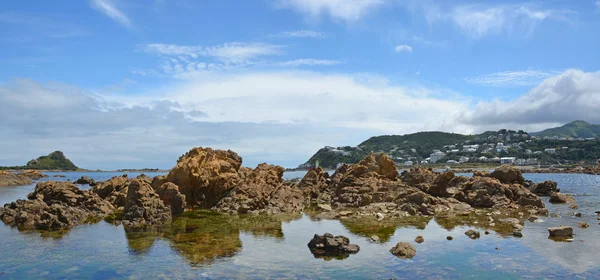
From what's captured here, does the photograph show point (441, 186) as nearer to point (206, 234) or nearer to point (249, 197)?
point (249, 197)

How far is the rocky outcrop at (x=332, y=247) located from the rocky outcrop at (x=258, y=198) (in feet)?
66.8

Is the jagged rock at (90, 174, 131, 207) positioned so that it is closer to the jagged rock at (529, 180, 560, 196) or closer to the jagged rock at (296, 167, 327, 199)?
the jagged rock at (296, 167, 327, 199)

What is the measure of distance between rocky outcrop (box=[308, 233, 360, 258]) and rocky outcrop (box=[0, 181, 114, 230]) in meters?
20.9

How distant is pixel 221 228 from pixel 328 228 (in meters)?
8.46

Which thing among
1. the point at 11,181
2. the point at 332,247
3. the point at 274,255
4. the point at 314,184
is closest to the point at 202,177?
the point at 314,184

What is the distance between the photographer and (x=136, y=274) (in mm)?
20688

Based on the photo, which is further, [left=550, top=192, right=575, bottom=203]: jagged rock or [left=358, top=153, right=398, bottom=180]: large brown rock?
[left=358, top=153, right=398, bottom=180]: large brown rock

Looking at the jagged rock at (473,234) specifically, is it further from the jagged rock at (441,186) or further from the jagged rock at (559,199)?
the jagged rock at (559,199)

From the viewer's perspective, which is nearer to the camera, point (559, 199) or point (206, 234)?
point (206, 234)

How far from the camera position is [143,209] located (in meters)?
36.5

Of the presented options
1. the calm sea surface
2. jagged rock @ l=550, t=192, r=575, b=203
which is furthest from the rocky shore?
jagged rock @ l=550, t=192, r=575, b=203

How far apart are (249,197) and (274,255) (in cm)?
2330

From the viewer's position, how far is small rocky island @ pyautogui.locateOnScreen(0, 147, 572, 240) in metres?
36.8

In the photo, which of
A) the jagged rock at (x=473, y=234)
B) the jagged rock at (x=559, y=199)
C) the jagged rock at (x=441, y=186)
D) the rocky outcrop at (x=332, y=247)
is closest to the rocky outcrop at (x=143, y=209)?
the rocky outcrop at (x=332, y=247)
